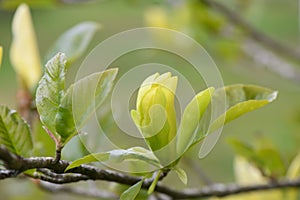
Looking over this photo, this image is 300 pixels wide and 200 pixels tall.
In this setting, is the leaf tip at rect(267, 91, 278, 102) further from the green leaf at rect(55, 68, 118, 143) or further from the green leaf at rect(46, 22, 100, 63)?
the green leaf at rect(46, 22, 100, 63)

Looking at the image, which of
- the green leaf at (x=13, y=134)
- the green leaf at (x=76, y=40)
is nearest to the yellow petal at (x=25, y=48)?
the green leaf at (x=76, y=40)

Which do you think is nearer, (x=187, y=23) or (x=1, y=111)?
(x=1, y=111)

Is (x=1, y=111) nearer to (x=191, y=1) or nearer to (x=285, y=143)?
(x=191, y=1)

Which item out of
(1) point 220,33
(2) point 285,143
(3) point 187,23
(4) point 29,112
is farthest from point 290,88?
(4) point 29,112

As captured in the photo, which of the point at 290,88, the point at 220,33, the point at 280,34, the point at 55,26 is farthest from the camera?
the point at 55,26

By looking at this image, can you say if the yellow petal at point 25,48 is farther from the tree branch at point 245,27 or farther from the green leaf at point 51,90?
the tree branch at point 245,27

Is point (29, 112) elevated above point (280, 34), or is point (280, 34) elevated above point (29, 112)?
point (29, 112)

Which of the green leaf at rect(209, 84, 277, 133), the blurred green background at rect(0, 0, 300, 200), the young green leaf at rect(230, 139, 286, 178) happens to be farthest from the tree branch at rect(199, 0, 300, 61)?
the green leaf at rect(209, 84, 277, 133)
